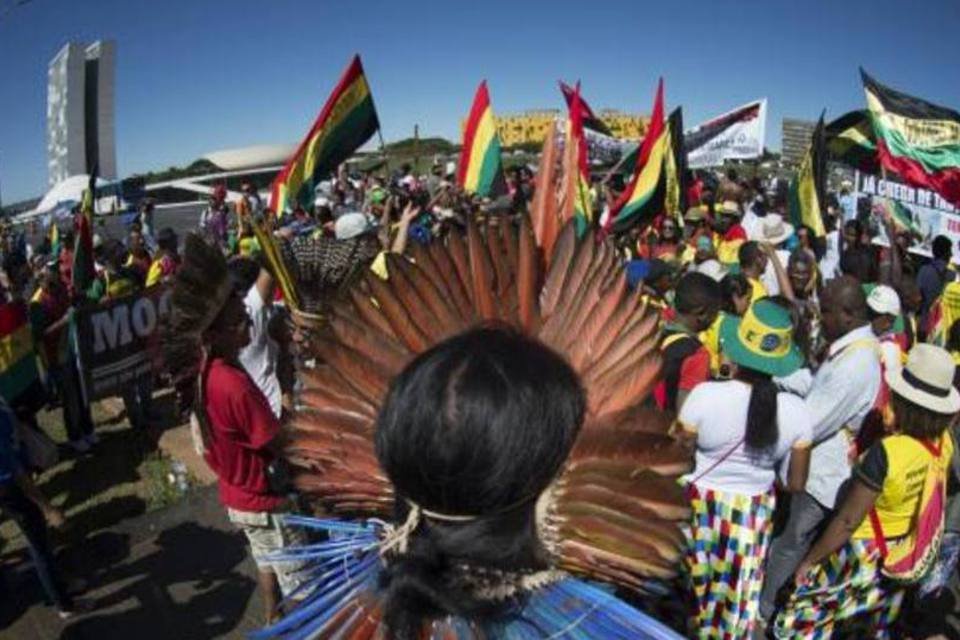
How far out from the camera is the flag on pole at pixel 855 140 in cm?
775

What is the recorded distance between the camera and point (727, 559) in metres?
2.80

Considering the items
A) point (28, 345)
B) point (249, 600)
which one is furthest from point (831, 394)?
point (28, 345)

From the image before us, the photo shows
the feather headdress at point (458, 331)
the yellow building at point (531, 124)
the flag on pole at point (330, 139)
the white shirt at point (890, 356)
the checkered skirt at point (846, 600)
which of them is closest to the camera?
the feather headdress at point (458, 331)

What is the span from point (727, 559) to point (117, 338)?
5.27 metres

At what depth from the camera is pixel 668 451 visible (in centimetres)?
103

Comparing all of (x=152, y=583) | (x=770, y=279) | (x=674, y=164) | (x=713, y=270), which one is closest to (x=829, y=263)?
(x=770, y=279)

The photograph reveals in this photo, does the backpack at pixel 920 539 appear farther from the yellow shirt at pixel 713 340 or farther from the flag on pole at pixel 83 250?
Result: the flag on pole at pixel 83 250

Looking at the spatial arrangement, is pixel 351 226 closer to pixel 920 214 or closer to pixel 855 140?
pixel 855 140

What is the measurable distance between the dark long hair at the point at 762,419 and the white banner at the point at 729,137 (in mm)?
10128

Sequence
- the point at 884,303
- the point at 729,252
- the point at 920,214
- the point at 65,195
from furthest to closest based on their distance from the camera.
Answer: the point at 65,195, the point at 920,214, the point at 729,252, the point at 884,303

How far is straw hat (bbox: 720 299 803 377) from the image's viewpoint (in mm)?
2688

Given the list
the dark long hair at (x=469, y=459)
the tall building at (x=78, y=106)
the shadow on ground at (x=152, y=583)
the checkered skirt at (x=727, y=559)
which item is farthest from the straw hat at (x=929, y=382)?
the tall building at (x=78, y=106)

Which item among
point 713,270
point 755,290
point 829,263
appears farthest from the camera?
point 829,263

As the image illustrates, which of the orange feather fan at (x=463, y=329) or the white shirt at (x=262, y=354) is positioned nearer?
the orange feather fan at (x=463, y=329)
